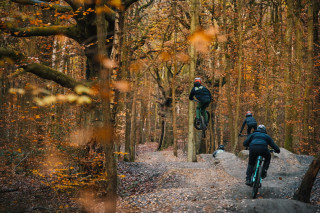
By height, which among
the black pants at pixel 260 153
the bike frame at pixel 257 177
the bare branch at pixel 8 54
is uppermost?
the bare branch at pixel 8 54

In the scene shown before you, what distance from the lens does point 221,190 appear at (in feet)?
29.1

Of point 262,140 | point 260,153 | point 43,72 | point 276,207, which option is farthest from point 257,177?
point 43,72

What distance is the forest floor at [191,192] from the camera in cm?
698

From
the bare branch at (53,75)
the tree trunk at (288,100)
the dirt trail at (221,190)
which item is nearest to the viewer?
the dirt trail at (221,190)

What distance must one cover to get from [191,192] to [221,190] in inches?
39.0

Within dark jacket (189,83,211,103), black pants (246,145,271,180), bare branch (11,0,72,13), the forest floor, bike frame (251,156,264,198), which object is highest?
bare branch (11,0,72,13)

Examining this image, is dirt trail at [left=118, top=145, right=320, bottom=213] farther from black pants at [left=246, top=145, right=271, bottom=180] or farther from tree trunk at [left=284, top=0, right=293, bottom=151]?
tree trunk at [left=284, top=0, right=293, bottom=151]

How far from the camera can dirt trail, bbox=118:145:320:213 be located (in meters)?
6.70

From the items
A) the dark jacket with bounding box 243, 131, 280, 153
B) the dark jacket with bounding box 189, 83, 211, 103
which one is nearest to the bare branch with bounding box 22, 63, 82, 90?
the dark jacket with bounding box 189, 83, 211, 103

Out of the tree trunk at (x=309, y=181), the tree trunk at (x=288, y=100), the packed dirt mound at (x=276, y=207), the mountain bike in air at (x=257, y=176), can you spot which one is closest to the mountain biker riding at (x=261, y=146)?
the mountain bike in air at (x=257, y=176)

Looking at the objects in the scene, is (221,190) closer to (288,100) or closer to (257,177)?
(257,177)

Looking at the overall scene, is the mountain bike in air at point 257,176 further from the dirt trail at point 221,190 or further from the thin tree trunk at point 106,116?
the thin tree trunk at point 106,116

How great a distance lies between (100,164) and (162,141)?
19.6 m

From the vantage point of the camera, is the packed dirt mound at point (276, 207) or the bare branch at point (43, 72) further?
the bare branch at point (43, 72)
